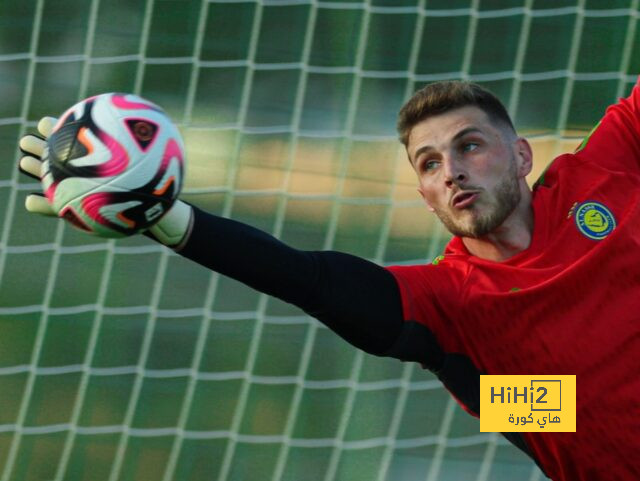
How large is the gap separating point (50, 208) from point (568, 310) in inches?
50.1

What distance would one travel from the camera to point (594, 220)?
303 centimetres

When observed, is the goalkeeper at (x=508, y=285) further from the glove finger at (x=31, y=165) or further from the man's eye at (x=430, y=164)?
the glove finger at (x=31, y=165)

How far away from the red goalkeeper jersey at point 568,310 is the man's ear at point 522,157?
2.8 inches

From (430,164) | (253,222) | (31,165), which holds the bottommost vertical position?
(253,222)

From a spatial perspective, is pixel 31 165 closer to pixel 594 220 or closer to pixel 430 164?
pixel 430 164

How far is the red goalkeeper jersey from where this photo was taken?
2.92 m

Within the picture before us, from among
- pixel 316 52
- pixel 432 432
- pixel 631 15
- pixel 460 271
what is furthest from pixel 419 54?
pixel 460 271

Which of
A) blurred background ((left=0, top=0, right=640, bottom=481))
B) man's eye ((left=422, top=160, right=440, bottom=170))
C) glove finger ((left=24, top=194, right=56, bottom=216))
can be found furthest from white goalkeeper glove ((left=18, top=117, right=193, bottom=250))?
blurred background ((left=0, top=0, right=640, bottom=481))

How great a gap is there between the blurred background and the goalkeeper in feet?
4.33

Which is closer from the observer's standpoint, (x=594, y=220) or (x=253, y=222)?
(x=594, y=220)

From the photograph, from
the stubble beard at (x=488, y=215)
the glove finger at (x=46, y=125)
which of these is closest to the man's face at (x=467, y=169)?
the stubble beard at (x=488, y=215)

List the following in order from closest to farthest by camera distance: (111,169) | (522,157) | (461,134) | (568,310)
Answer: (111,169) < (568,310) < (461,134) < (522,157)

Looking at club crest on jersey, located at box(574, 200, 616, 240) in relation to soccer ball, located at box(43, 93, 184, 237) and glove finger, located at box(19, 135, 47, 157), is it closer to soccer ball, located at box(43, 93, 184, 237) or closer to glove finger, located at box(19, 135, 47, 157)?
soccer ball, located at box(43, 93, 184, 237)

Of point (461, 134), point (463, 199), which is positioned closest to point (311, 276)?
point (463, 199)
